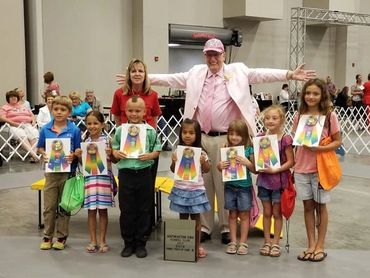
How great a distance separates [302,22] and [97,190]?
14.1 meters

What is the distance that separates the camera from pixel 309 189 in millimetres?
3648

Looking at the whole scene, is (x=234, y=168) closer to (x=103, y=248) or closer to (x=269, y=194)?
(x=269, y=194)

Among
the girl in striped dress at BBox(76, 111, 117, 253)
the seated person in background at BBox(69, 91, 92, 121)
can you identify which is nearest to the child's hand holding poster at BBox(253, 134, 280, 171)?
the girl in striped dress at BBox(76, 111, 117, 253)

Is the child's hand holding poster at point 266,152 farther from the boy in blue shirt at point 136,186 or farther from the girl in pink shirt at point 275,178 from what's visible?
the boy in blue shirt at point 136,186

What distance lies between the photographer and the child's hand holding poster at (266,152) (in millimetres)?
3645

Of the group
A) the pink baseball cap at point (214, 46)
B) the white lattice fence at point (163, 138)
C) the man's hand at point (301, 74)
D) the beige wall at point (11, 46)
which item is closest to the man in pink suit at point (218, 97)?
the pink baseball cap at point (214, 46)

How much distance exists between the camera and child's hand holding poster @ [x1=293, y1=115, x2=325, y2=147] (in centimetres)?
353

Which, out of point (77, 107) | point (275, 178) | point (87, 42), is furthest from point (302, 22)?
point (275, 178)

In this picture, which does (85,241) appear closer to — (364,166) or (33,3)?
(364,166)

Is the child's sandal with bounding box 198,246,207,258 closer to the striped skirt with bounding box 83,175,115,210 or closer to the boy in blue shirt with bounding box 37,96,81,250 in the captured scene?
the striped skirt with bounding box 83,175,115,210

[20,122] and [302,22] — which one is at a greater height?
[302,22]

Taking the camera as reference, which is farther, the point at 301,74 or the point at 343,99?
the point at 343,99

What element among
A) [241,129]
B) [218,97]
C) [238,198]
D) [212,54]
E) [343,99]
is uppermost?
[212,54]

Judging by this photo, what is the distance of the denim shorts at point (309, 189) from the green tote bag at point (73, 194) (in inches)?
60.6
